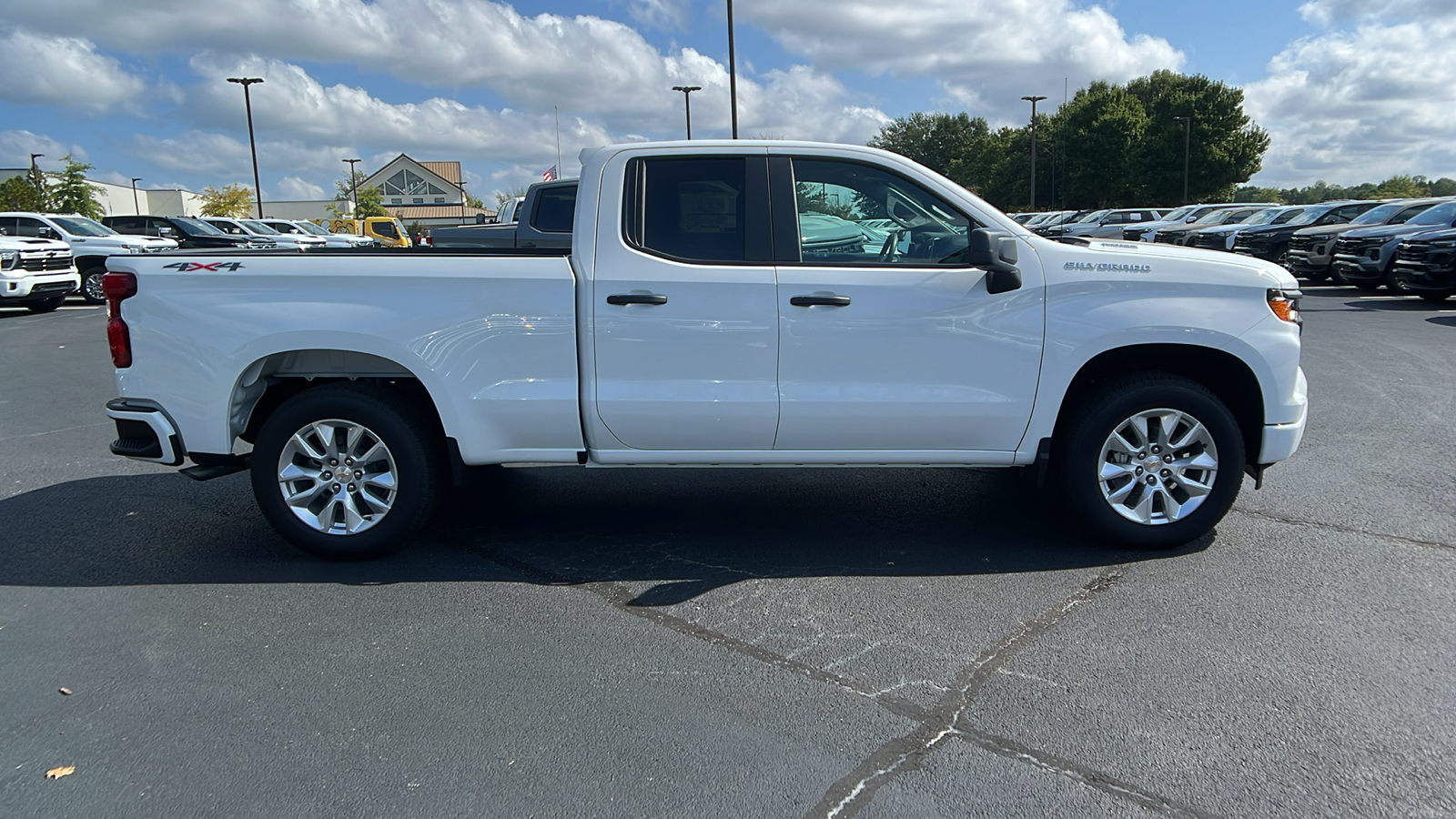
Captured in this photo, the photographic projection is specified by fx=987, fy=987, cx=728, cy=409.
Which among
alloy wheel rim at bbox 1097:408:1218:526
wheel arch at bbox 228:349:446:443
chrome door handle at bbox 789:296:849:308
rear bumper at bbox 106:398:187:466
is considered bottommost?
alloy wheel rim at bbox 1097:408:1218:526

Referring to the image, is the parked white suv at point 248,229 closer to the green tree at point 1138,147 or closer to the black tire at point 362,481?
the black tire at point 362,481

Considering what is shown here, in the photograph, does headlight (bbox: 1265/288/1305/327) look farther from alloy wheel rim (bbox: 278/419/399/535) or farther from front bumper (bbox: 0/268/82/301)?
front bumper (bbox: 0/268/82/301)

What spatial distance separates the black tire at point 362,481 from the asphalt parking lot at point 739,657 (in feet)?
0.51

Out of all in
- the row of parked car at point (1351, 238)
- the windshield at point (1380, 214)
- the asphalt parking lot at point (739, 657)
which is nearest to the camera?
the asphalt parking lot at point (739, 657)

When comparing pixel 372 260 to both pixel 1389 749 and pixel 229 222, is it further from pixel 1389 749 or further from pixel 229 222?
pixel 229 222

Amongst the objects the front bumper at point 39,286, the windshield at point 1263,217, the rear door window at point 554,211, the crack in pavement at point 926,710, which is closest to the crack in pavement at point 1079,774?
the crack in pavement at point 926,710

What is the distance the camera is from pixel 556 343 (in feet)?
14.6

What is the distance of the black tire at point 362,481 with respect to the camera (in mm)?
4598

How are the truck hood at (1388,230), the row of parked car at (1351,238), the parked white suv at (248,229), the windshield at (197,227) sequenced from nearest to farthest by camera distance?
1. the row of parked car at (1351,238)
2. the truck hood at (1388,230)
3. the windshield at (197,227)
4. the parked white suv at (248,229)

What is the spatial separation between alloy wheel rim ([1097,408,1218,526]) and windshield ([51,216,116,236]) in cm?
2176

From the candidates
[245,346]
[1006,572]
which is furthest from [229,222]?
[1006,572]

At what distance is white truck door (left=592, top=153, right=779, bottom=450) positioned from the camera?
443cm

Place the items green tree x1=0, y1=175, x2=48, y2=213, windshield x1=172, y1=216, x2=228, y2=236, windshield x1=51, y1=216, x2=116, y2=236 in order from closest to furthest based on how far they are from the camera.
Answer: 1. windshield x1=51, y1=216, x2=116, y2=236
2. windshield x1=172, y1=216, x2=228, y2=236
3. green tree x1=0, y1=175, x2=48, y2=213

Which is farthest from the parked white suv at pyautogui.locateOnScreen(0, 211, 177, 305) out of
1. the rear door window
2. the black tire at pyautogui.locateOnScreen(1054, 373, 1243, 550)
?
the black tire at pyautogui.locateOnScreen(1054, 373, 1243, 550)
